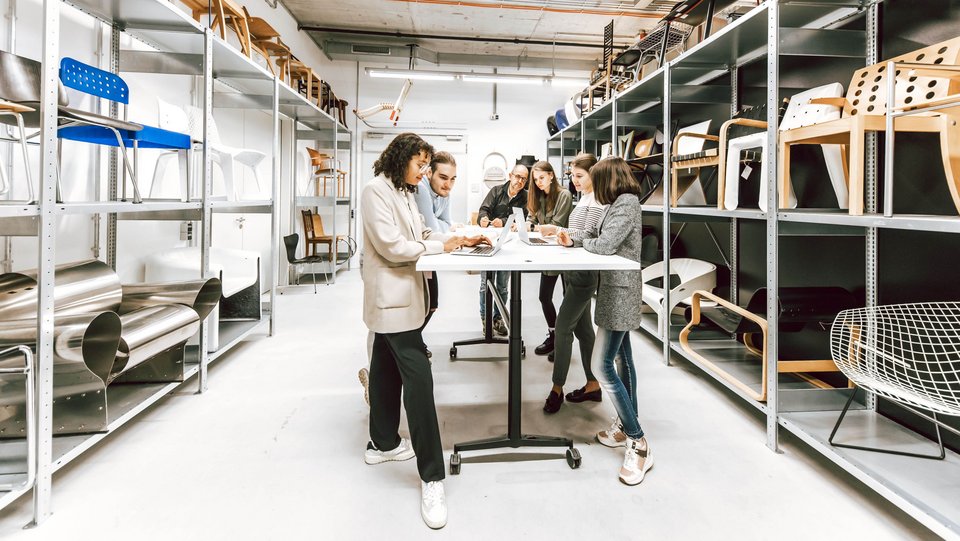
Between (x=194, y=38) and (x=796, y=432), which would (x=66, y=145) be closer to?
(x=194, y=38)

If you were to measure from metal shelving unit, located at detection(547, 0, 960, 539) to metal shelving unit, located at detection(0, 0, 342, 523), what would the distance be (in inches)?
114

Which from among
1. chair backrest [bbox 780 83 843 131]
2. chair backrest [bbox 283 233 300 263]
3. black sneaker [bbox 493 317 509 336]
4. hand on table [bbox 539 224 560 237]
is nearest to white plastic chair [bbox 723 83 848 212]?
chair backrest [bbox 780 83 843 131]

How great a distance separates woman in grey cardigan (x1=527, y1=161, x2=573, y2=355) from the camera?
353cm

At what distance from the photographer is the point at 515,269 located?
185cm

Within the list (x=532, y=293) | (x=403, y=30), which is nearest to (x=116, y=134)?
(x=532, y=293)

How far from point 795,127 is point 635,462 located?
2.11 meters

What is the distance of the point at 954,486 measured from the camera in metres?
1.78

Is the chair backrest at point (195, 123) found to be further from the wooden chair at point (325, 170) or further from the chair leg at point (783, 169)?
the chair leg at point (783, 169)

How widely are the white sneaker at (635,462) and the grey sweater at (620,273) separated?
490 millimetres

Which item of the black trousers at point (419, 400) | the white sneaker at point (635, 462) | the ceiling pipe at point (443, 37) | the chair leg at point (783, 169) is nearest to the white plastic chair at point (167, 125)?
the black trousers at point (419, 400)

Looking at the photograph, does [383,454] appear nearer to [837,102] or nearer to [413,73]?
[837,102]

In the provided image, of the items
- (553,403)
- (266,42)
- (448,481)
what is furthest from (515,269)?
(266,42)

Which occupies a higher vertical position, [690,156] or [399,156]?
[690,156]

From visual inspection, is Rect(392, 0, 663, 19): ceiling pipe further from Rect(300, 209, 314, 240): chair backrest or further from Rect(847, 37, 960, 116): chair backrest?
Rect(847, 37, 960, 116): chair backrest
